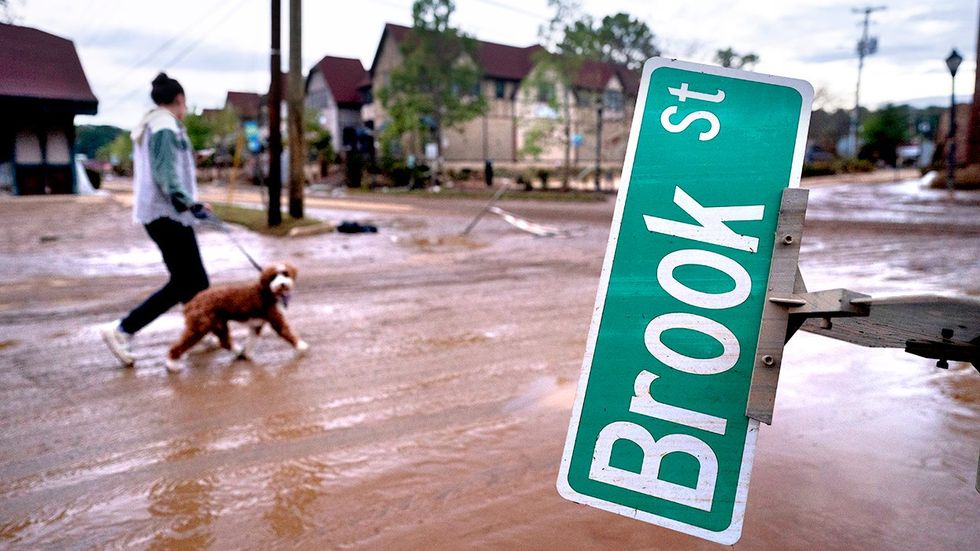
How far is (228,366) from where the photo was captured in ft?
17.0

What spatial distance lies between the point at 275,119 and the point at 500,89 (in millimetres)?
37027

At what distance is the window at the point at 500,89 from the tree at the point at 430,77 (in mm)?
8964

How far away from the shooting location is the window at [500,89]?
164 feet

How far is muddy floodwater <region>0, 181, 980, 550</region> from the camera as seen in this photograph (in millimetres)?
2824

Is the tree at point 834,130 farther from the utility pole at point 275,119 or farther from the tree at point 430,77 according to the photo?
the utility pole at point 275,119

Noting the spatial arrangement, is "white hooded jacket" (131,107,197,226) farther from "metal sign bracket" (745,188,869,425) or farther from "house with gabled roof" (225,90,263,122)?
"house with gabled roof" (225,90,263,122)

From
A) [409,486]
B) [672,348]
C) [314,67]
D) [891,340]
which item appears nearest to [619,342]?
[672,348]

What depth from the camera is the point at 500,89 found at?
50312mm

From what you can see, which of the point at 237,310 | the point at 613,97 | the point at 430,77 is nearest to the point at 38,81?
the point at 237,310

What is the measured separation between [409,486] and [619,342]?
1713 millimetres

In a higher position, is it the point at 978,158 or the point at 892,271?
the point at 978,158

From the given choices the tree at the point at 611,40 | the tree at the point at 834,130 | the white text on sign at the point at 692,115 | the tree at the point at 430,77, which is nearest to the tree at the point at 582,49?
the tree at the point at 611,40

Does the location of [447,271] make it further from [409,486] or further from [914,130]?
[914,130]

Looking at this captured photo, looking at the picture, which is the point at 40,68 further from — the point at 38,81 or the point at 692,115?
the point at 692,115
